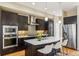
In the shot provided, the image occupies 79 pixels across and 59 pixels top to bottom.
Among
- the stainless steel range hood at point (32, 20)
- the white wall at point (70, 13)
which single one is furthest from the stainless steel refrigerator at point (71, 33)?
the stainless steel range hood at point (32, 20)

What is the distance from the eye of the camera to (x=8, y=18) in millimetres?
1828

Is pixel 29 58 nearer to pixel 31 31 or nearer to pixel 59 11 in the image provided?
pixel 31 31

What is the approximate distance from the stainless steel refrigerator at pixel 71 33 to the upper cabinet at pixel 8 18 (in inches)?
41.2

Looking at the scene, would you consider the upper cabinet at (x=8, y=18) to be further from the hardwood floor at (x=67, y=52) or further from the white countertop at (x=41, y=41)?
the hardwood floor at (x=67, y=52)

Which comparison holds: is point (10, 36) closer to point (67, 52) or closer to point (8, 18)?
point (8, 18)

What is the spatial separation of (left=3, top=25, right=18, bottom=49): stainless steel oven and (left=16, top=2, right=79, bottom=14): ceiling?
1.87 ft

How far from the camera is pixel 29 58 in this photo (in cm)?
180

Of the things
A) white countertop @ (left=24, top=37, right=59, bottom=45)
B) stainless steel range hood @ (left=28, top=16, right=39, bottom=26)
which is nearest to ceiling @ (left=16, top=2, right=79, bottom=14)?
stainless steel range hood @ (left=28, top=16, right=39, bottom=26)

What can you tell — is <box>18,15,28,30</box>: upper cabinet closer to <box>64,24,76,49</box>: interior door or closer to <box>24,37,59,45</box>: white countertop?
<box>24,37,59,45</box>: white countertop

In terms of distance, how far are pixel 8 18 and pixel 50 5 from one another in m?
0.90

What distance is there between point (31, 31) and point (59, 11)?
708 mm

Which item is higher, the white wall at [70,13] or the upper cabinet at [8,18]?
the white wall at [70,13]

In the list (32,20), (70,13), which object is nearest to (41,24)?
(32,20)

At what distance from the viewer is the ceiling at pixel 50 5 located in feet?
5.88
